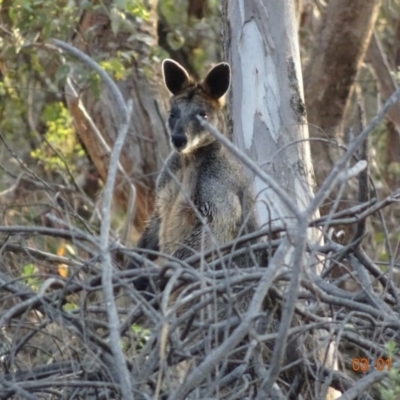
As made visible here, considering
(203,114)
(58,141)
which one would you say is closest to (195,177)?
(203,114)

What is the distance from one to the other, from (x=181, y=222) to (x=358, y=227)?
2497 millimetres

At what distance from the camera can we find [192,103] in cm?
700

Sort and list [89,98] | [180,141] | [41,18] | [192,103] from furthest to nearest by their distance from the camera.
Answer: [89,98] < [41,18] < [192,103] < [180,141]

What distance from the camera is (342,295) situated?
4.40 metres

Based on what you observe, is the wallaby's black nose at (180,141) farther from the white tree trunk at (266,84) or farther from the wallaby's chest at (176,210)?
the white tree trunk at (266,84)

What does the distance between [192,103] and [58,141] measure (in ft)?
11.7

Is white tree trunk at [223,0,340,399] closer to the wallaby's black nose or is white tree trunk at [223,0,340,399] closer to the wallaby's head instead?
the wallaby's head

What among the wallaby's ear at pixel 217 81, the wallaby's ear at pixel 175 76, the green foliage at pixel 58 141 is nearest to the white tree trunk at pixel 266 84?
the wallaby's ear at pixel 217 81

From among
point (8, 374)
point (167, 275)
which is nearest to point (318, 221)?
point (167, 275)

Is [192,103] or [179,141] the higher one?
[192,103]

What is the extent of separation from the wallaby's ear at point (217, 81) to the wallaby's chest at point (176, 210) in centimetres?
52

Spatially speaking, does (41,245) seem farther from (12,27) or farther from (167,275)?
(167,275)

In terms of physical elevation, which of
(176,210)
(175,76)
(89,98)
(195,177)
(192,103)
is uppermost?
(175,76)

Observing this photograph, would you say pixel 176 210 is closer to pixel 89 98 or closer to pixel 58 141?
pixel 89 98
